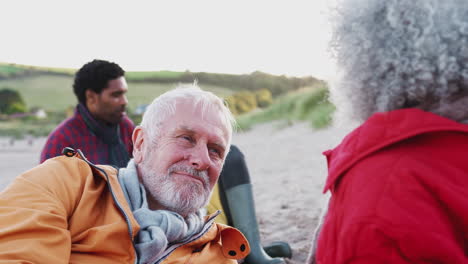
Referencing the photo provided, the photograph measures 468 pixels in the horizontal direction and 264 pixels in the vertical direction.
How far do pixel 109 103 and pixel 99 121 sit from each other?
0.74 ft

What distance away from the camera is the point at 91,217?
1689mm

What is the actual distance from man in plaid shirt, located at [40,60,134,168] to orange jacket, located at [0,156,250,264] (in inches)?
74.1

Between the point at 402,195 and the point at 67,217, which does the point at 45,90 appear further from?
the point at 402,195

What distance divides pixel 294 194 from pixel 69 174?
452 cm

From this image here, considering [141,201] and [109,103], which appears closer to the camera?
[141,201]

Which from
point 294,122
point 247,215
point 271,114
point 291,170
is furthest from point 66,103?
point 247,215

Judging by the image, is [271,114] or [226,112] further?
[271,114]

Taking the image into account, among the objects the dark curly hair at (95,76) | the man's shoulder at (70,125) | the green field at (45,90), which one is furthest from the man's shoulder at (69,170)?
the green field at (45,90)

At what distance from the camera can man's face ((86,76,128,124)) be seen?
409cm

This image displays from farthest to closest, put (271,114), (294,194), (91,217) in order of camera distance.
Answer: (271,114)
(294,194)
(91,217)

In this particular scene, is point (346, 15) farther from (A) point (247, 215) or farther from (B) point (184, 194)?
(A) point (247, 215)

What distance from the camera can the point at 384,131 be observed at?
118 cm

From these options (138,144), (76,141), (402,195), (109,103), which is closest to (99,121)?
(109,103)

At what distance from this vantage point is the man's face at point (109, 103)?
4.09 meters
